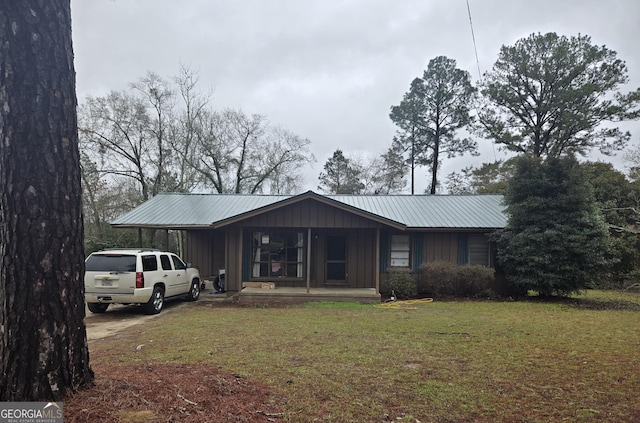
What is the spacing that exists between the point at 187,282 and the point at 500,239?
1075 cm

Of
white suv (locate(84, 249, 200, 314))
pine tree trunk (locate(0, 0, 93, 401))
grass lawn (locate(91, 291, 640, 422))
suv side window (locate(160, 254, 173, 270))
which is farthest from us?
suv side window (locate(160, 254, 173, 270))

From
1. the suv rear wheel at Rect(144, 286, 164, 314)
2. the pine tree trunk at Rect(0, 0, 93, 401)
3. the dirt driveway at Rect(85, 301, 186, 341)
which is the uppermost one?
the pine tree trunk at Rect(0, 0, 93, 401)

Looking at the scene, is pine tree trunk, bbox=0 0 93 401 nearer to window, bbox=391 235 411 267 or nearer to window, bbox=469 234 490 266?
window, bbox=391 235 411 267

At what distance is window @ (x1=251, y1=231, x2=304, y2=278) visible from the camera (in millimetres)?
13945

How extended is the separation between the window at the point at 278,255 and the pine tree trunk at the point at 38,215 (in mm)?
10739

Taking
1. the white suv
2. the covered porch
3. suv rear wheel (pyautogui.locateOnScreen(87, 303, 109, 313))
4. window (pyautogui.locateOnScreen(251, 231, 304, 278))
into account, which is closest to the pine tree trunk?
the white suv

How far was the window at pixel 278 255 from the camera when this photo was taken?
45.8 feet

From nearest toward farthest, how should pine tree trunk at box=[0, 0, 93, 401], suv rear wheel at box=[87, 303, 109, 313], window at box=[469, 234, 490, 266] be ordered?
pine tree trunk at box=[0, 0, 93, 401] → suv rear wheel at box=[87, 303, 109, 313] → window at box=[469, 234, 490, 266]

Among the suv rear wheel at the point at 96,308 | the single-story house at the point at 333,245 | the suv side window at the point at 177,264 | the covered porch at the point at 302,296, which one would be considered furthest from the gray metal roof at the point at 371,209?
the suv rear wheel at the point at 96,308

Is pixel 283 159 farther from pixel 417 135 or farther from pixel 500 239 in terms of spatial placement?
pixel 500 239

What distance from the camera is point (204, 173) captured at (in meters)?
30.2

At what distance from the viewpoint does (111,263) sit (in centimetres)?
919

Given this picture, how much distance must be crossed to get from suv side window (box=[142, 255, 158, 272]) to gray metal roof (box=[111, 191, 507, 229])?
312 cm

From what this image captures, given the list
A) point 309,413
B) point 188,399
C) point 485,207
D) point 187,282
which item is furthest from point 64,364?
point 485,207
